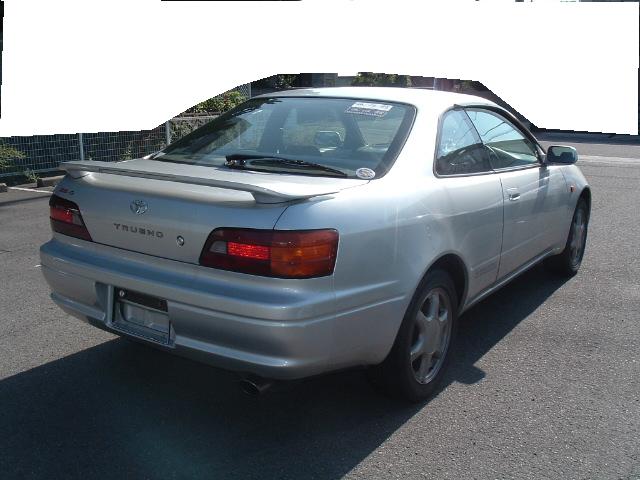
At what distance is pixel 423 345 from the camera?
11.7ft

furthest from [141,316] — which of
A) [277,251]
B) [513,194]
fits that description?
[513,194]

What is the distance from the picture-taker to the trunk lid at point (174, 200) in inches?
113

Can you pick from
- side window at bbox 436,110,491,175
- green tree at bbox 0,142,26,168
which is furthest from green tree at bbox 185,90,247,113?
side window at bbox 436,110,491,175

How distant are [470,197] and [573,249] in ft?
7.99

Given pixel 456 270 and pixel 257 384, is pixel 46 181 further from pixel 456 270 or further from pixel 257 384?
pixel 257 384

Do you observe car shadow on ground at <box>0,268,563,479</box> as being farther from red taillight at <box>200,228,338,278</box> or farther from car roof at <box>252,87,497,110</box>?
car roof at <box>252,87,497,110</box>

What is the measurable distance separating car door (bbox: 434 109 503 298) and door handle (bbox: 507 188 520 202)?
0.39 ft

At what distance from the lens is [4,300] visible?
201 inches

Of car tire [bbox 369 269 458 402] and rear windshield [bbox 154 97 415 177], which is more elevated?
rear windshield [bbox 154 97 415 177]

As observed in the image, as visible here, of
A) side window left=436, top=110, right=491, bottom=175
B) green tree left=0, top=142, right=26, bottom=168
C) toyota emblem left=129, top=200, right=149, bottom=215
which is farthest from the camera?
green tree left=0, top=142, right=26, bottom=168

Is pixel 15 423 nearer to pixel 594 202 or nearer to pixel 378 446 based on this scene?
pixel 378 446

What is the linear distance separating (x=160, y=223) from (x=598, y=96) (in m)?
22.2

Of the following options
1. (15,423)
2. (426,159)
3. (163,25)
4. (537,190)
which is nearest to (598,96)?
(163,25)

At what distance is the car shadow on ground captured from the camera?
9.71 ft
